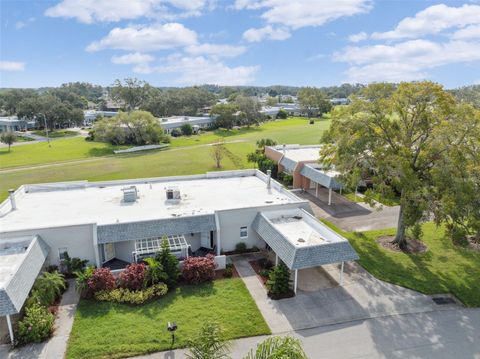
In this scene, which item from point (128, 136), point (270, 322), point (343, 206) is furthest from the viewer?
point (128, 136)

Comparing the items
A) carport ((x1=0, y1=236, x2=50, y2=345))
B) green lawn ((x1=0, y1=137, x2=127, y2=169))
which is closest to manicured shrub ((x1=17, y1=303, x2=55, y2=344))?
carport ((x1=0, y1=236, x2=50, y2=345))

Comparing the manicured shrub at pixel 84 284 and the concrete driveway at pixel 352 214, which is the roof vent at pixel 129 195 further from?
the concrete driveway at pixel 352 214

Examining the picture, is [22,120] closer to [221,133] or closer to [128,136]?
[128,136]

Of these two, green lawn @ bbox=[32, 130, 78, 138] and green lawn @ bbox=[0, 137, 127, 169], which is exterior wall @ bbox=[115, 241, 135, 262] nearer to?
green lawn @ bbox=[0, 137, 127, 169]

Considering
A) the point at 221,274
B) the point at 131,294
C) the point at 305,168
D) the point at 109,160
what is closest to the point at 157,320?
the point at 131,294

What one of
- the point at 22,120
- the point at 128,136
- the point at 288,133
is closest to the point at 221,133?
the point at 288,133

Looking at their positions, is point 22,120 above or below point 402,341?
above
